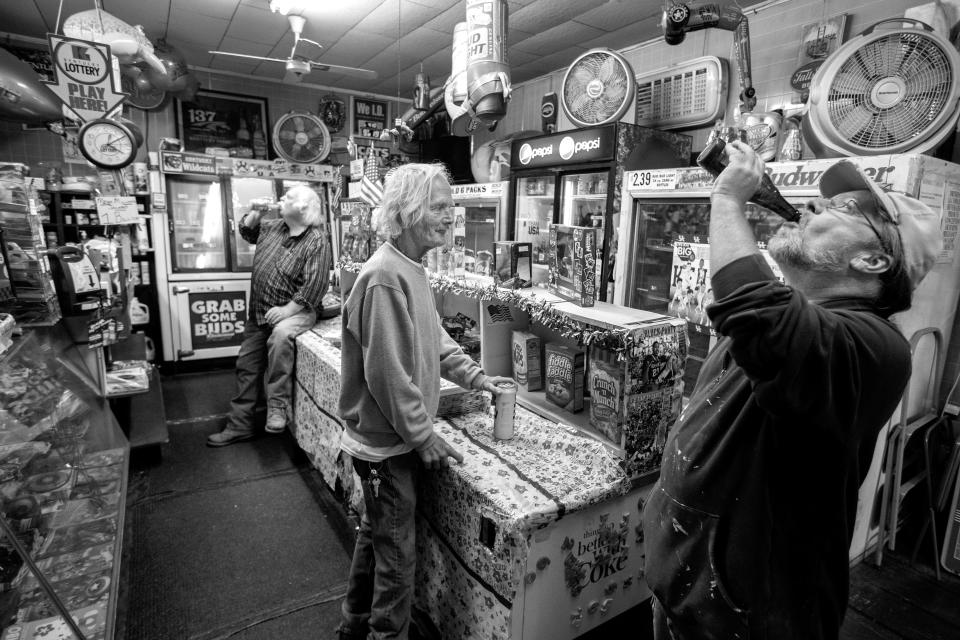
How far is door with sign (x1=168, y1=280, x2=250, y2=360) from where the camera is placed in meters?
→ 5.87

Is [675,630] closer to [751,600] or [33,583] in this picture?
[751,600]

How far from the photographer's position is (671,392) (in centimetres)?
187

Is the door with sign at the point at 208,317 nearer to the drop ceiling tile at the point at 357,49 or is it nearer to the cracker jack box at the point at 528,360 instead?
the drop ceiling tile at the point at 357,49

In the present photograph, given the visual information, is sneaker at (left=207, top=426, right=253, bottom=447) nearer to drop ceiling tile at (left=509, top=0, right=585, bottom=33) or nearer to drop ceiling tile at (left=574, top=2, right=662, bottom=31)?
drop ceiling tile at (left=509, top=0, right=585, bottom=33)

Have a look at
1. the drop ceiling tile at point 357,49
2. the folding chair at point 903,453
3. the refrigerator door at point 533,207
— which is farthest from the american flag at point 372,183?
the folding chair at point 903,453

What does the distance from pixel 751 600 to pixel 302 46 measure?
247 inches

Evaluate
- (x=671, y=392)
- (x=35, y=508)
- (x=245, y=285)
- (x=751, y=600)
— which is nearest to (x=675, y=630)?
(x=751, y=600)

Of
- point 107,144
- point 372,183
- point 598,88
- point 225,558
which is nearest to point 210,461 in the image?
point 225,558

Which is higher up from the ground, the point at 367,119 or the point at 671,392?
the point at 367,119

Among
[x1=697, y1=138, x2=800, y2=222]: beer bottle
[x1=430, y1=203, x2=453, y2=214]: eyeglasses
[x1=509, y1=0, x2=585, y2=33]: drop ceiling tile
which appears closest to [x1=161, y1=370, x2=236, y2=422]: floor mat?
[x1=430, y1=203, x2=453, y2=214]: eyeglasses

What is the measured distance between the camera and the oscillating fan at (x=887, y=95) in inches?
83.2

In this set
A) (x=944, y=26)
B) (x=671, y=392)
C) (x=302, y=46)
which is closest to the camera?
(x=671, y=392)

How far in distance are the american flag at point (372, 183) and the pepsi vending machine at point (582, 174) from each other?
3.14ft

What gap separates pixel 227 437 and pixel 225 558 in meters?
1.52
